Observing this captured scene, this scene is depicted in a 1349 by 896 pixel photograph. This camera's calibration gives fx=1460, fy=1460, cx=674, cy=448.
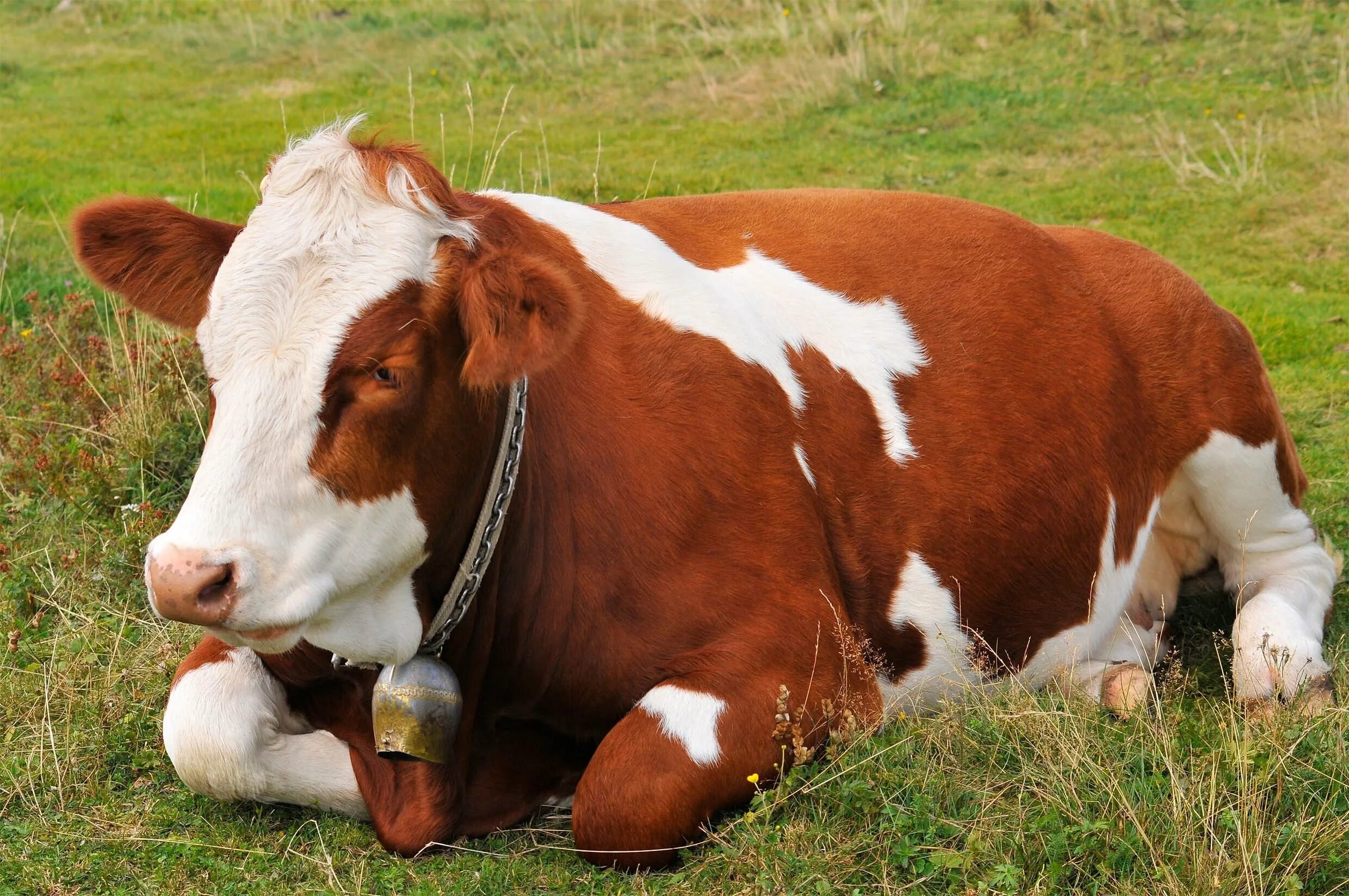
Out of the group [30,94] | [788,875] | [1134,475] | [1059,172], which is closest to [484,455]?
[788,875]

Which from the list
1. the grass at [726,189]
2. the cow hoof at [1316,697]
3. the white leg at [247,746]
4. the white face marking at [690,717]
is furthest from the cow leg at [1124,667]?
the white leg at [247,746]

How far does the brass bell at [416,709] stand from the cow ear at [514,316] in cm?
80

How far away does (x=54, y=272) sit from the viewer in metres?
8.19

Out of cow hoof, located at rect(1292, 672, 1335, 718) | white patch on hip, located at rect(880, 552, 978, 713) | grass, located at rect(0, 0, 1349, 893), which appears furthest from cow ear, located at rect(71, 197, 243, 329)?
cow hoof, located at rect(1292, 672, 1335, 718)

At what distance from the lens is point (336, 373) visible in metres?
3.03

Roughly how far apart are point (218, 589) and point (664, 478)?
1197 mm

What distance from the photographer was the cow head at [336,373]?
2.96 m

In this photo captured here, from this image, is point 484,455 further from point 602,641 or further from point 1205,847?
point 1205,847

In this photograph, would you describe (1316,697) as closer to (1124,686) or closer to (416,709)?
(1124,686)

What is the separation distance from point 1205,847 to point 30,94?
15.2 m

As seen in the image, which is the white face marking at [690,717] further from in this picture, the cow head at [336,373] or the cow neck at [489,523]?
the cow head at [336,373]

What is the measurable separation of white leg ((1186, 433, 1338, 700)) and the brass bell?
2.48m

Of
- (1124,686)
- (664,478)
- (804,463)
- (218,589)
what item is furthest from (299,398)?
(1124,686)

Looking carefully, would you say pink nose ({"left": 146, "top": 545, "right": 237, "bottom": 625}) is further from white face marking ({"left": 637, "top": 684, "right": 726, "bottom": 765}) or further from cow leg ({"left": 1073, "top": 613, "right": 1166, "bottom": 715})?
cow leg ({"left": 1073, "top": 613, "right": 1166, "bottom": 715})
